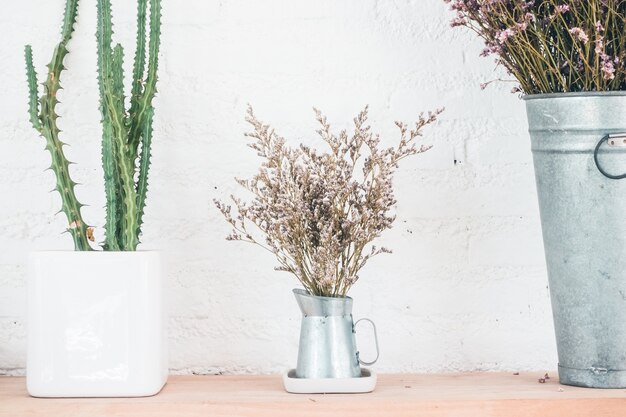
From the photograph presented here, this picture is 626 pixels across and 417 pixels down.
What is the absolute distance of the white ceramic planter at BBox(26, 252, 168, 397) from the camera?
4.16 feet

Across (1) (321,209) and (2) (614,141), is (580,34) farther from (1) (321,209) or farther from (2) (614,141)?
(1) (321,209)

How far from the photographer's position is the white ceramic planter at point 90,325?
1.27 metres

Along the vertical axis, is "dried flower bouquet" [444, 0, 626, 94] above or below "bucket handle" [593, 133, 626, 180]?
above

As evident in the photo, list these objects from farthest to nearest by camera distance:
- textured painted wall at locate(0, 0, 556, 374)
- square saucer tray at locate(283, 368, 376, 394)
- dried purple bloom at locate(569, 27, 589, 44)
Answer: textured painted wall at locate(0, 0, 556, 374) < square saucer tray at locate(283, 368, 376, 394) < dried purple bloom at locate(569, 27, 589, 44)

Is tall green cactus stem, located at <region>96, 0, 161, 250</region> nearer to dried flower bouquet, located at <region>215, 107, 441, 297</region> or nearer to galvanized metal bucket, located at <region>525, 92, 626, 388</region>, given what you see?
dried flower bouquet, located at <region>215, 107, 441, 297</region>

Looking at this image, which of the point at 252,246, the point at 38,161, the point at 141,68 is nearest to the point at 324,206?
the point at 252,246

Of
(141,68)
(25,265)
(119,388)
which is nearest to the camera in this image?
(119,388)

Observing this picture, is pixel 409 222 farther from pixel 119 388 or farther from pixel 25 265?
pixel 25 265

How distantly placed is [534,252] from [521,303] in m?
0.10

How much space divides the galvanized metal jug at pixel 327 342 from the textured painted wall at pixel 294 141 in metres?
0.24

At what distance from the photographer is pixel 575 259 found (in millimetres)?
1278

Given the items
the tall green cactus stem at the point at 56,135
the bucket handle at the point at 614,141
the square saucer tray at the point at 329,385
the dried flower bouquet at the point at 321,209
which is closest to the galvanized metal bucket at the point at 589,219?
the bucket handle at the point at 614,141

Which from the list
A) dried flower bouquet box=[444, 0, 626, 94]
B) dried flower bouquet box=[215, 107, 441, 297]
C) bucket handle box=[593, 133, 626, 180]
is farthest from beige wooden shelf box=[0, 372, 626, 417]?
dried flower bouquet box=[444, 0, 626, 94]

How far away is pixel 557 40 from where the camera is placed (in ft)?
4.12
